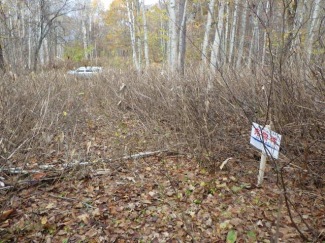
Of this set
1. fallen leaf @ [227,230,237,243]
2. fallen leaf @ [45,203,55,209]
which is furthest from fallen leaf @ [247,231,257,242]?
fallen leaf @ [45,203,55,209]

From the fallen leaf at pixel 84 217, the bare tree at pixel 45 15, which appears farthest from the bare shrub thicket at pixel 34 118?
the bare tree at pixel 45 15

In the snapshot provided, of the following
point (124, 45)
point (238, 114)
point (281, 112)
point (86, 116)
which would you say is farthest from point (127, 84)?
point (124, 45)

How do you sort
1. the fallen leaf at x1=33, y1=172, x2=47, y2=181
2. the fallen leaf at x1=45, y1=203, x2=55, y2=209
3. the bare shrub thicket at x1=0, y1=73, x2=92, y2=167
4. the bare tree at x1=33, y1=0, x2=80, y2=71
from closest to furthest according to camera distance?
the fallen leaf at x1=45, y1=203, x2=55, y2=209 → the fallen leaf at x1=33, y1=172, x2=47, y2=181 → the bare shrub thicket at x1=0, y1=73, x2=92, y2=167 → the bare tree at x1=33, y1=0, x2=80, y2=71

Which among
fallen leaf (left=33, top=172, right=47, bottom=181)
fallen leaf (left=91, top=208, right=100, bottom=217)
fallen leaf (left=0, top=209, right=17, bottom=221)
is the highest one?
fallen leaf (left=33, top=172, right=47, bottom=181)

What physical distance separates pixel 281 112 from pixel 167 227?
185 cm

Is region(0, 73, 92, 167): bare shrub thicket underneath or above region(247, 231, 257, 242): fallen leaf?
above

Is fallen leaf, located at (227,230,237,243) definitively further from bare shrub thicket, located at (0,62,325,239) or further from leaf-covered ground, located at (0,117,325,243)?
bare shrub thicket, located at (0,62,325,239)

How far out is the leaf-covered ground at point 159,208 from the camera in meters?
2.01

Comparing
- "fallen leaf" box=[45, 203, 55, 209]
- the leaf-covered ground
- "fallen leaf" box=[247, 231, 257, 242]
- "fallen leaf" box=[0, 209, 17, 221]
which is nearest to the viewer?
"fallen leaf" box=[247, 231, 257, 242]

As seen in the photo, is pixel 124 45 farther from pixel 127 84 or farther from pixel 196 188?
pixel 196 188

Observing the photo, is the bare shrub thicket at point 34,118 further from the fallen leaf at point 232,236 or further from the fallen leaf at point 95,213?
the fallen leaf at point 232,236

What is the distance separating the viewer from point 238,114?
3.04m

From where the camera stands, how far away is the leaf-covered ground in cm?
201

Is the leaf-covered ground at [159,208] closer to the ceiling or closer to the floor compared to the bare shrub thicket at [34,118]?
closer to the floor
